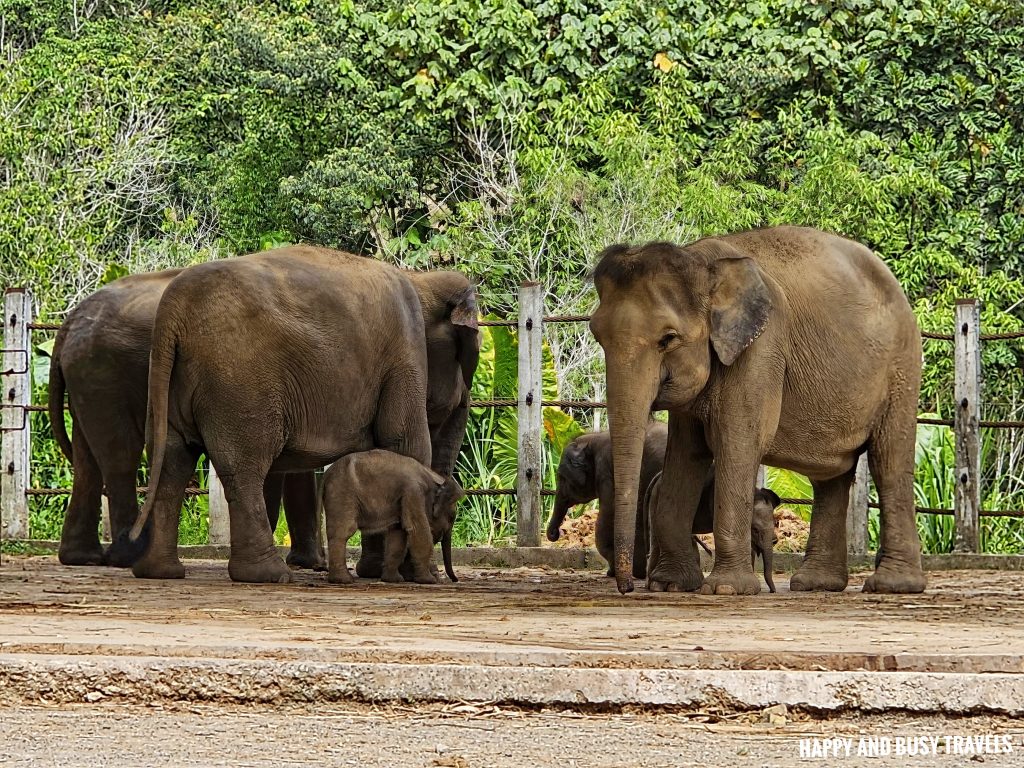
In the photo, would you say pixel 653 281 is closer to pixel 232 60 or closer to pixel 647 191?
pixel 647 191

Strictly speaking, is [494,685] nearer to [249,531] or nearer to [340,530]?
[340,530]

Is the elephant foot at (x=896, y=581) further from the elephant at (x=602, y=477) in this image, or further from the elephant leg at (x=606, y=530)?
the elephant leg at (x=606, y=530)

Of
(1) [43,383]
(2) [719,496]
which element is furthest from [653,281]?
(1) [43,383]

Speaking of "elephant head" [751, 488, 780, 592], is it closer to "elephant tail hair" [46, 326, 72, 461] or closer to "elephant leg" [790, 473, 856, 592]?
"elephant leg" [790, 473, 856, 592]

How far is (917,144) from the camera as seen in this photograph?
24141 mm

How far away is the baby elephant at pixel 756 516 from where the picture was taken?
9547 millimetres

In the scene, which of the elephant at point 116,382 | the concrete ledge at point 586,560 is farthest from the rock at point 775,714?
the concrete ledge at point 586,560

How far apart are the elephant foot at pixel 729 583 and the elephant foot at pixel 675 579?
272 millimetres

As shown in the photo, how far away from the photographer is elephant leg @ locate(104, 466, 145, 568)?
447 inches

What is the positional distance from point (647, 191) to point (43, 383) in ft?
32.6

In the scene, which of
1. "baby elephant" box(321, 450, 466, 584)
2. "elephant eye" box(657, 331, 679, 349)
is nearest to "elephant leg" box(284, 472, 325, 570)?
"baby elephant" box(321, 450, 466, 584)

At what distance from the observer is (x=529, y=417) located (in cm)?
1313

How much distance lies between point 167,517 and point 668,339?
10.5 ft

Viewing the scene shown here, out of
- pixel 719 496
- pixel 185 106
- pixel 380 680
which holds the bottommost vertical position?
pixel 380 680
